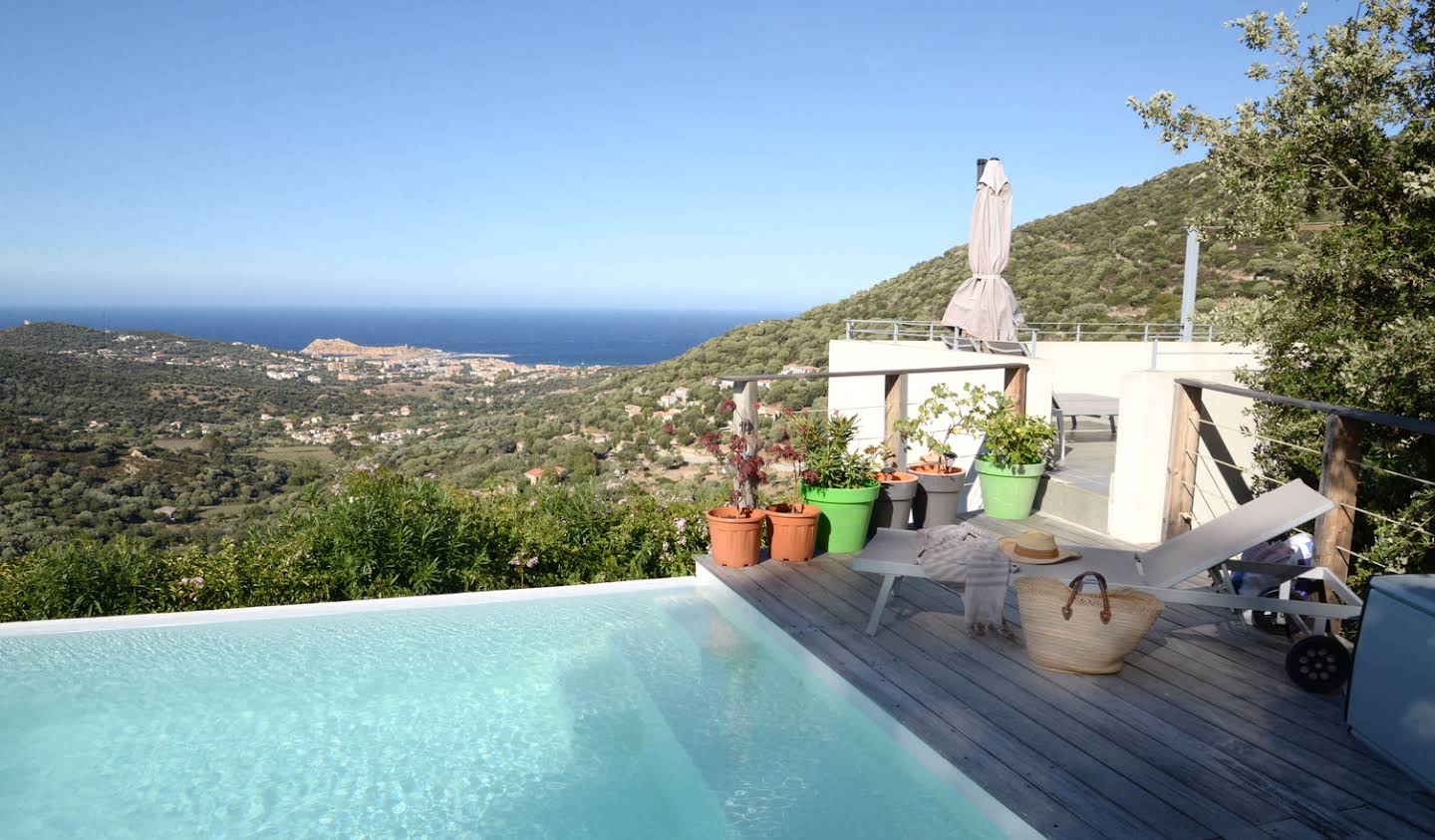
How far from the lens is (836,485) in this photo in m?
5.74

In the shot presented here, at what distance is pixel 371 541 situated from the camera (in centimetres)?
559

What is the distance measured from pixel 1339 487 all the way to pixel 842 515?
2.69 metres

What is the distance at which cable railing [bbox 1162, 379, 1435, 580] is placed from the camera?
3795 millimetres

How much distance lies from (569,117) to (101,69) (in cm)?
1381

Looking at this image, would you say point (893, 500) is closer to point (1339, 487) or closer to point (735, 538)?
point (735, 538)

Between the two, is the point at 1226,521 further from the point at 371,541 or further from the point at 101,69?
the point at 101,69

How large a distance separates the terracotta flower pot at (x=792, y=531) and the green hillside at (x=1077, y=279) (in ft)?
61.2

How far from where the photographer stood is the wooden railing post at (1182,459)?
5.33 meters

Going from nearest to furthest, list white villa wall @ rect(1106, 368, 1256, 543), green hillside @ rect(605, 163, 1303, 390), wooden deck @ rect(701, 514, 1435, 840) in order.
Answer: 1. wooden deck @ rect(701, 514, 1435, 840)
2. white villa wall @ rect(1106, 368, 1256, 543)
3. green hillside @ rect(605, 163, 1303, 390)

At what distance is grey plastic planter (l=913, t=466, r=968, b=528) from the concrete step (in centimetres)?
85

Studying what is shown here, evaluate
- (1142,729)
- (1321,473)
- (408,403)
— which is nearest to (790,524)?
(1142,729)

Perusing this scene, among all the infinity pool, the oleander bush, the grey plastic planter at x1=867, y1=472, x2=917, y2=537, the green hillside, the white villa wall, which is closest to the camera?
the infinity pool

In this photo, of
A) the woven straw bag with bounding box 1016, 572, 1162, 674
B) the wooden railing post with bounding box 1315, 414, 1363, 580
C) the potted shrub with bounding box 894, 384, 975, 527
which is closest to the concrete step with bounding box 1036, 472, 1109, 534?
the potted shrub with bounding box 894, 384, 975, 527

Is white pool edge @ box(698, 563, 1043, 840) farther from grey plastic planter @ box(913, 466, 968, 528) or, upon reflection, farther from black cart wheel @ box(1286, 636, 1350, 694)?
grey plastic planter @ box(913, 466, 968, 528)
